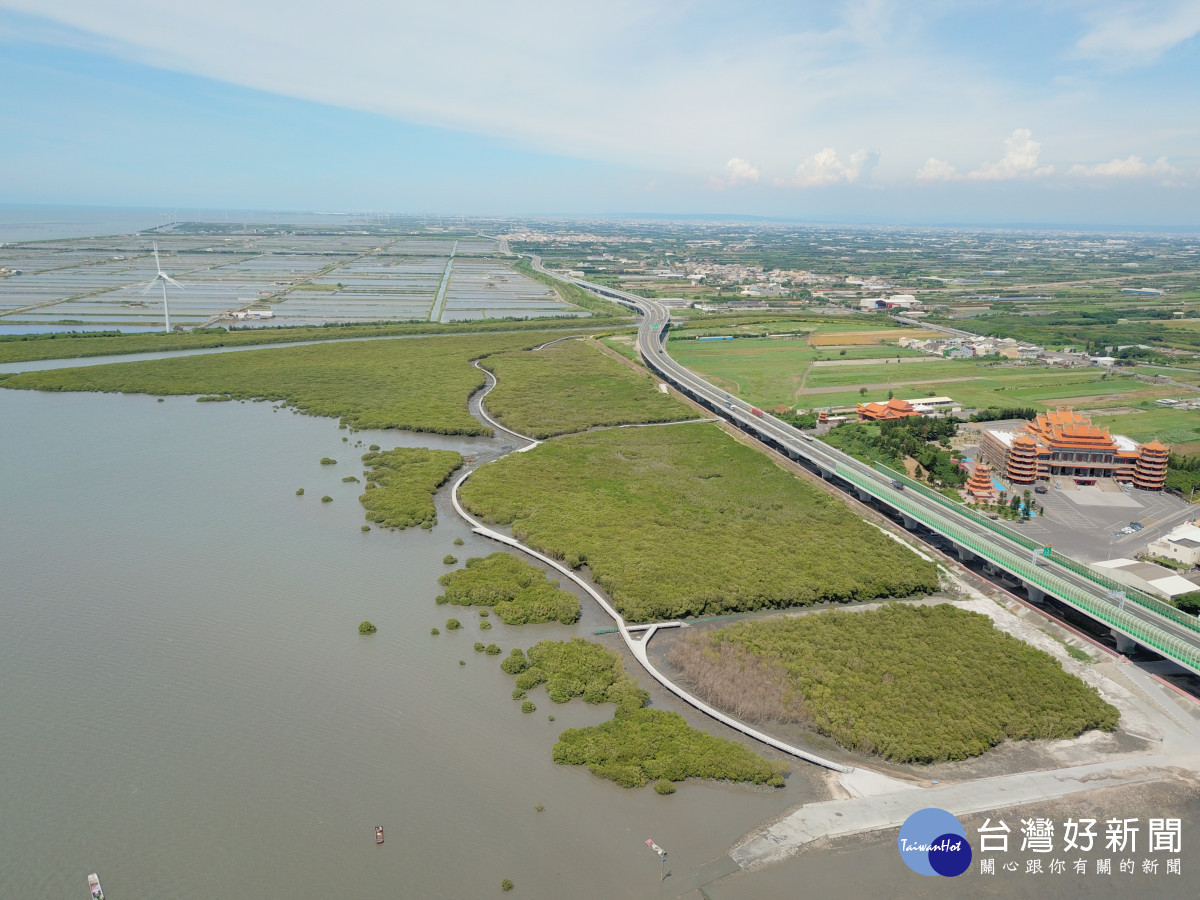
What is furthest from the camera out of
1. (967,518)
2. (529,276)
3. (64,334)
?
(529,276)

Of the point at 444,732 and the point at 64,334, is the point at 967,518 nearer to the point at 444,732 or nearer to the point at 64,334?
the point at 444,732

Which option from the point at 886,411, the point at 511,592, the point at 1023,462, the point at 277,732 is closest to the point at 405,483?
the point at 511,592

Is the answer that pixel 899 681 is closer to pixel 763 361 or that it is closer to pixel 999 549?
pixel 999 549

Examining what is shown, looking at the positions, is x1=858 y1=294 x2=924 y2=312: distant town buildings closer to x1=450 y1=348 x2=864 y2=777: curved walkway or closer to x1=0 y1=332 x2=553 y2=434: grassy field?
x1=0 y1=332 x2=553 y2=434: grassy field

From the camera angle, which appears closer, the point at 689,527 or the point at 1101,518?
the point at 689,527

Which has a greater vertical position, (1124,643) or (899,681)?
(1124,643)

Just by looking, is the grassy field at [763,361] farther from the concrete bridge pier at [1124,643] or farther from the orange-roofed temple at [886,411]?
the concrete bridge pier at [1124,643]

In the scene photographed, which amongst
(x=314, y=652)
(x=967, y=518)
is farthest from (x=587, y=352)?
(x=314, y=652)
